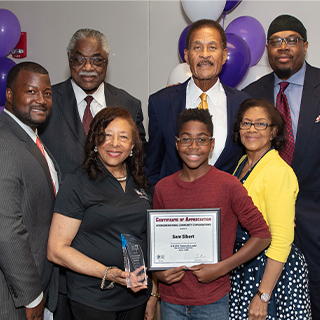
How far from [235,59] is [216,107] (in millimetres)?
1143

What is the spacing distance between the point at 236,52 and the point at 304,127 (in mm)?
1216

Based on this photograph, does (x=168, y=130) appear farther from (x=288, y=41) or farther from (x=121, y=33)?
(x=121, y=33)

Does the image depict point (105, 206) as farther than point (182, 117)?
No

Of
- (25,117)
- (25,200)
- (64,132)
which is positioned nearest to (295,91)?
(64,132)

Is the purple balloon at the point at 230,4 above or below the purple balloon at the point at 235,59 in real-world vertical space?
above

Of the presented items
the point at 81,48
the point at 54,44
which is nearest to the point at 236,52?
the point at 81,48

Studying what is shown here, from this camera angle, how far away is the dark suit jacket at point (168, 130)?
277 centimetres

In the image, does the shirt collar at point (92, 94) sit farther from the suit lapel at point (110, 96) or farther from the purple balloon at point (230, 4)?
the purple balloon at point (230, 4)

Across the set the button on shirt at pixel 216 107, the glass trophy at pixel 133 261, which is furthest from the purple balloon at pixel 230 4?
the glass trophy at pixel 133 261

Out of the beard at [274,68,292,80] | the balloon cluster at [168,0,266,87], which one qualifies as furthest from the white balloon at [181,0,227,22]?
the beard at [274,68,292,80]

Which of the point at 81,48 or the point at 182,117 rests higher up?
the point at 81,48

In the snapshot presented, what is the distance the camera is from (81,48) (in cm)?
302

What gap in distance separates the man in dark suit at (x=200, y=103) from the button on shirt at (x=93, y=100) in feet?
1.49

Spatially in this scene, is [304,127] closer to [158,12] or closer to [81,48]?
[81,48]
